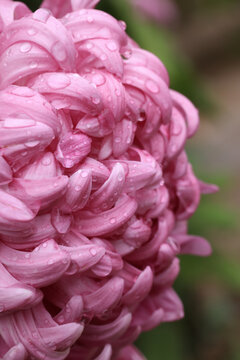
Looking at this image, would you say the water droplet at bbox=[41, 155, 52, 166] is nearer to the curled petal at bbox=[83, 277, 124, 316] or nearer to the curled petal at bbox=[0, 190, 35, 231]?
the curled petal at bbox=[0, 190, 35, 231]

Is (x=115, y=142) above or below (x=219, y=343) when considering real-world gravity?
above

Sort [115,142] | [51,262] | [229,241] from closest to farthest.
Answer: [51,262]
[115,142]
[229,241]

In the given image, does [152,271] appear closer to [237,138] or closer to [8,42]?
[8,42]

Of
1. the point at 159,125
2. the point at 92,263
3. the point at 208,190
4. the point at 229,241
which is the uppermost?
the point at 159,125

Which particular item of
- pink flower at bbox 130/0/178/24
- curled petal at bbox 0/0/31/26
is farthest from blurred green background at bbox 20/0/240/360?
curled petal at bbox 0/0/31/26

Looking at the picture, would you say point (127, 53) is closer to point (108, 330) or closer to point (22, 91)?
point (22, 91)

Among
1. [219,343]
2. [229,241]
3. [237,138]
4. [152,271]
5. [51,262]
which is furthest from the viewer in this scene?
[237,138]

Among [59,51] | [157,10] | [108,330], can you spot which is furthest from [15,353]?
[157,10]

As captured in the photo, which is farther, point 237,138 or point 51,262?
point 237,138

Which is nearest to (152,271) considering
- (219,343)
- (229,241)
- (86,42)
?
(86,42)
